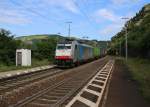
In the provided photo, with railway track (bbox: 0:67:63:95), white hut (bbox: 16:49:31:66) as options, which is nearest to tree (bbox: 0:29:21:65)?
white hut (bbox: 16:49:31:66)

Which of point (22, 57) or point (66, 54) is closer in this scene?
point (22, 57)

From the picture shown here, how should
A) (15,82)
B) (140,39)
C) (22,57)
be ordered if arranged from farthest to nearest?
(140,39)
(22,57)
(15,82)

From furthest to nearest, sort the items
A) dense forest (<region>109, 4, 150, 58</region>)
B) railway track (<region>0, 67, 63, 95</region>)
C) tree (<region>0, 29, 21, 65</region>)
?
dense forest (<region>109, 4, 150, 58</region>) < tree (<region>0, 29, 21, 65</region>) < railway track (<region>0, 67, 63, 95</region>)

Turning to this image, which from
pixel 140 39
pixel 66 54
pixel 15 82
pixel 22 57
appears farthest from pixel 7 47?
pixel 140 39

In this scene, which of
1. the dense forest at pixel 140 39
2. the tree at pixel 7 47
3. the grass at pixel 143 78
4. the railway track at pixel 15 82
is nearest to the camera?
the grass at pixel 143 78

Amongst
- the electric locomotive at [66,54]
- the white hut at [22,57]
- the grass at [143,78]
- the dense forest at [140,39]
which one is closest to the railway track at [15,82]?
the grass at [143,78]

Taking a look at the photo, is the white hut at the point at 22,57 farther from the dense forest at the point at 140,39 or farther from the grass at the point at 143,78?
the dense forest at the point at 140,39

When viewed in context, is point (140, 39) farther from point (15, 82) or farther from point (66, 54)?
point (15, 82)

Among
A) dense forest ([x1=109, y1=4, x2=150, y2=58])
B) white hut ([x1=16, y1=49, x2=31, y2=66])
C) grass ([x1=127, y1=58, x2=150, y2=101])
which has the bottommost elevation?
grass ([x1=127, y1=58, x2=150, y2=101])

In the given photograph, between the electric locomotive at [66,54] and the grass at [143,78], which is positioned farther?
the electric locomotive at [66,54]

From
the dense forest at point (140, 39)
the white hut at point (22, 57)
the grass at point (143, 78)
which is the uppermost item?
the dense forest at point (140, 39)

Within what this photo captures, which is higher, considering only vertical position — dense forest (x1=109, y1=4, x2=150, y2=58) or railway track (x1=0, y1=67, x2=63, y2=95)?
dense forest (x1=109, y1=4, x2=150, y2=58)

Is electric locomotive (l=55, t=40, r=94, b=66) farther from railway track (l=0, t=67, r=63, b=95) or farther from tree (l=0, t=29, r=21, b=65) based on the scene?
railway track (l=0, t=67, r=63, b=95)

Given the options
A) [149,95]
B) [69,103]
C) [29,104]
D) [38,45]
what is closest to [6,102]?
[29,104]
